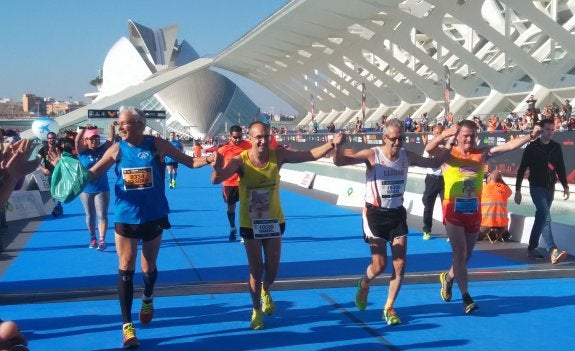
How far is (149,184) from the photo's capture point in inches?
211

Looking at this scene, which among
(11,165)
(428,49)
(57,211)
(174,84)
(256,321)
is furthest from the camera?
(174,84)

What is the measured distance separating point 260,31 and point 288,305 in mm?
41484

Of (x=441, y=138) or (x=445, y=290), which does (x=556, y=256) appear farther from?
(x=441, y=138)

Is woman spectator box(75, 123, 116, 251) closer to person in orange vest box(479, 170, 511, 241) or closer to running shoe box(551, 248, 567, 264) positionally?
person in orange vest box(479, 170, 511, 241)

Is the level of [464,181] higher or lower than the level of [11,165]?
lower

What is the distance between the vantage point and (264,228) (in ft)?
18.2

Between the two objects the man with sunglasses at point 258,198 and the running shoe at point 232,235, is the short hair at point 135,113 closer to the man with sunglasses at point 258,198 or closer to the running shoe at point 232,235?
the man with sunglasses at point 258,198

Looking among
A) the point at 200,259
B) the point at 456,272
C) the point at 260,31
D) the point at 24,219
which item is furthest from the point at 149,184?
the point at 260,31

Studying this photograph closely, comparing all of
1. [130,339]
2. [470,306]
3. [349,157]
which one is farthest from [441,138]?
[130,339]

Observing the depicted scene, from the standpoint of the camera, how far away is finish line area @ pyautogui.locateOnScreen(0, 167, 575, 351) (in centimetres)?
540

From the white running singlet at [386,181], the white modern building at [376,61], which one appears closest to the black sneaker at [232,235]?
the white running singlet at [386,181]

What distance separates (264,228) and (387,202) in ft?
3.67

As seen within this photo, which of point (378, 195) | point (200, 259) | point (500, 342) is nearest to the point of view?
point (500, 342)

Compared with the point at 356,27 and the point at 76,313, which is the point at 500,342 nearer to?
the point at 76,313
